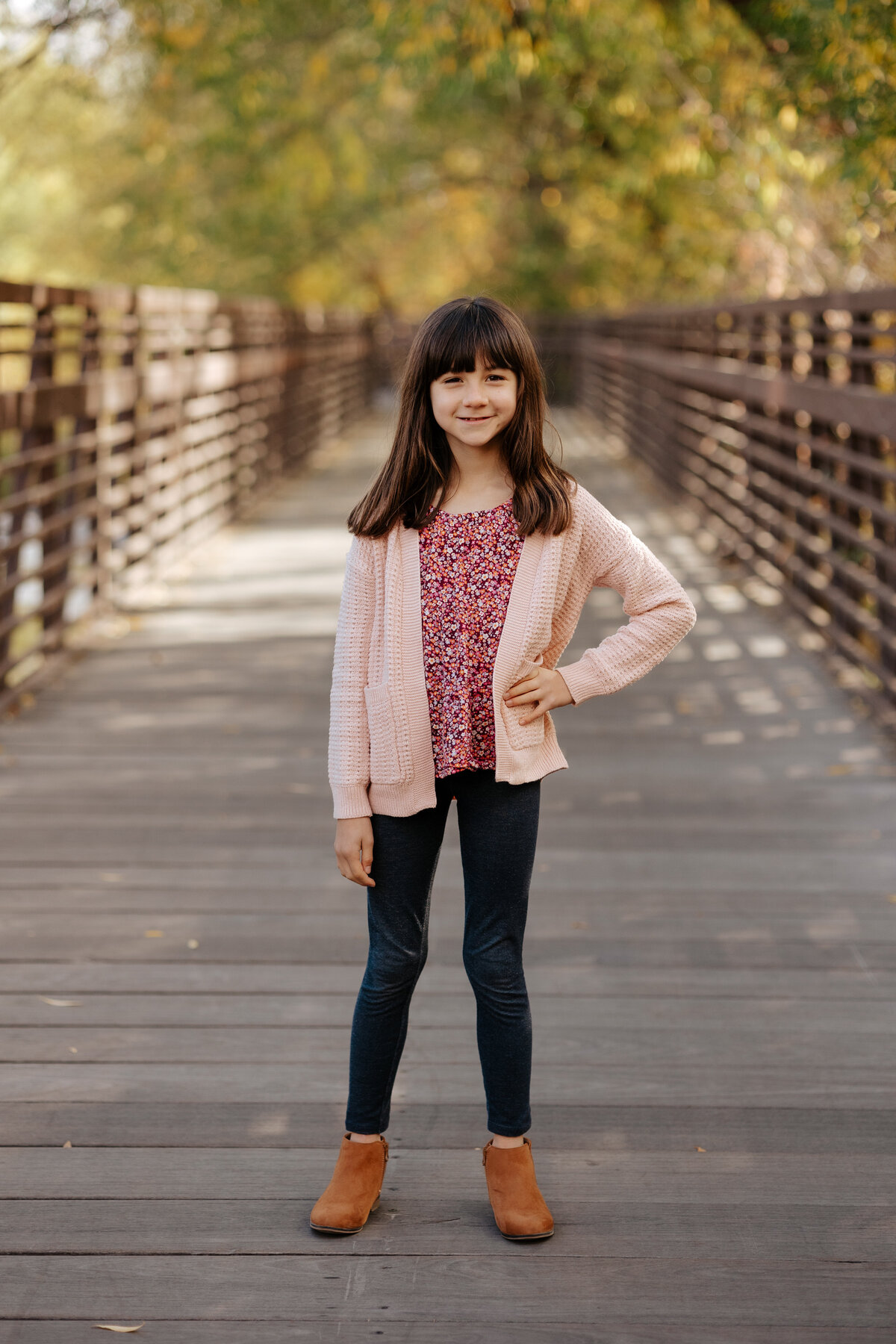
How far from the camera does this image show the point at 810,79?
720cm

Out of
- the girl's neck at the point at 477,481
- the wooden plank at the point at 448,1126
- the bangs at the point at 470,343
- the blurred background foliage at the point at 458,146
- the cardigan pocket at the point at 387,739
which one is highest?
the blurred background foliage at the point at 458,146

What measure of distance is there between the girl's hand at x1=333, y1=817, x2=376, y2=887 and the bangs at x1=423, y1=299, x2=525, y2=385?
717 mm

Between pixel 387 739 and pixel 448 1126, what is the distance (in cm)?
87

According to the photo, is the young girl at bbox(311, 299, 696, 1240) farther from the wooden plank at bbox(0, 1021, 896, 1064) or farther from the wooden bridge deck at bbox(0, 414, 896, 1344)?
the wooden plank at bbox(0, 1021, 896, 1064)

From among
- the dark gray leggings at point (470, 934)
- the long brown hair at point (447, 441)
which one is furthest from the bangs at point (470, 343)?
the dark gray leggings at point (470, 934)

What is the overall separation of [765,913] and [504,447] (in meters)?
1.92

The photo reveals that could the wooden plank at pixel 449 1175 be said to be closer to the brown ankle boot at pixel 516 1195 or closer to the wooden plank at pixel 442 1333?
the brown ankle boot at pixel 516 1195

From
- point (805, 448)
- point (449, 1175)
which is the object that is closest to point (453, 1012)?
point (449, 1175)

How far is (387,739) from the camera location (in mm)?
2395

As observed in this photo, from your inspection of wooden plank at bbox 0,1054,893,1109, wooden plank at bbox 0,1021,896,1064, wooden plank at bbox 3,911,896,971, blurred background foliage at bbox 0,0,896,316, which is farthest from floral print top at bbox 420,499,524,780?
wooden plank at bbox 3,911,896,971

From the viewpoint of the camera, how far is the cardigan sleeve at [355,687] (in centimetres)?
242

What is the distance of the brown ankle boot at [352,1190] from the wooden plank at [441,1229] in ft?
0.09

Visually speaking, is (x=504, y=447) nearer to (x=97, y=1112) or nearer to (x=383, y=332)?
(x=97, y=1112)

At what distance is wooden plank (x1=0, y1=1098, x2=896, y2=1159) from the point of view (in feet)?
9.06
